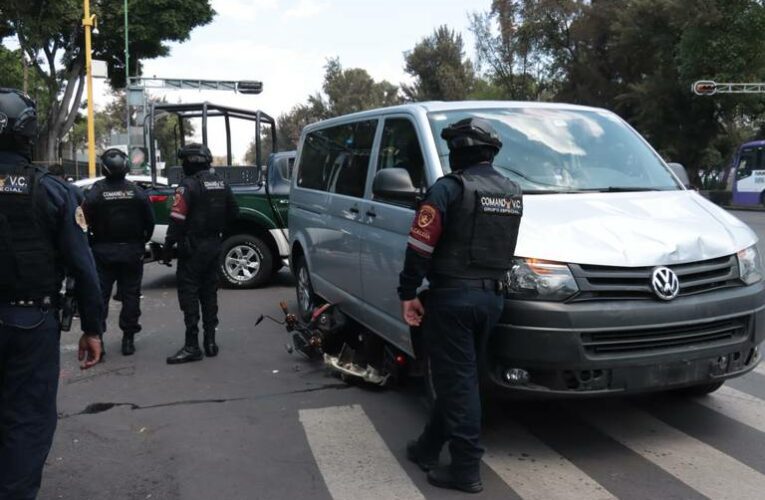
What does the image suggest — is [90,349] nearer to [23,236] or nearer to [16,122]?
[23,236]

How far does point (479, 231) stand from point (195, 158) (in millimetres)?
3570

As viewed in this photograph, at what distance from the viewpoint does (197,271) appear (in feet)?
20.0

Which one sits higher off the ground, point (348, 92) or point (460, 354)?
point (348, 92)

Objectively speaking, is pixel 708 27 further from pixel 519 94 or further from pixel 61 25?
pixel 61 25

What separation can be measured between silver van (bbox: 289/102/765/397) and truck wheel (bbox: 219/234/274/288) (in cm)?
460

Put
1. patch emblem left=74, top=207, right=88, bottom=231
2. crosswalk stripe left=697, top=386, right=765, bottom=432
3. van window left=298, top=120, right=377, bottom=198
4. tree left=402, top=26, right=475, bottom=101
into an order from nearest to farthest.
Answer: patch emblem left=74, top=207, right=88, bottom=231 → crosswalk stripe left=697, top=386, right=765, bottom=432 → van window left=298, top=120, right=377, bottom=198 → tree left=402, top=26, right=475, bottom=101

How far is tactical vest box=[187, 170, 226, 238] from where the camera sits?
603cm

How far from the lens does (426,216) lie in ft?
10.7

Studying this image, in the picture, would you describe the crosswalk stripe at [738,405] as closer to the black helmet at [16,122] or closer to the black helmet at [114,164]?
the black helmet at [16,122]

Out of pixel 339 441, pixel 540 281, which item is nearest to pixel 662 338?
pixel 540 281

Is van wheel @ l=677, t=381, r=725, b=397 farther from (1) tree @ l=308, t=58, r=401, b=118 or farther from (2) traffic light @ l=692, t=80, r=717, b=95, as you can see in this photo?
(1) tree @ l=308, t=58, r=401, b=118

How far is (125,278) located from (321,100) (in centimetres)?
6829

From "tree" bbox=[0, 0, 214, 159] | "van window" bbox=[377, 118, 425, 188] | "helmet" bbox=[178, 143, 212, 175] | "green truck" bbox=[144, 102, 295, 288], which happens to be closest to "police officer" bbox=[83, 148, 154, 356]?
"helmet" bbox=[178, 143, 212, 175]

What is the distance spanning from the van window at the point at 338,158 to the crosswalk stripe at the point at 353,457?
5.41 feet
